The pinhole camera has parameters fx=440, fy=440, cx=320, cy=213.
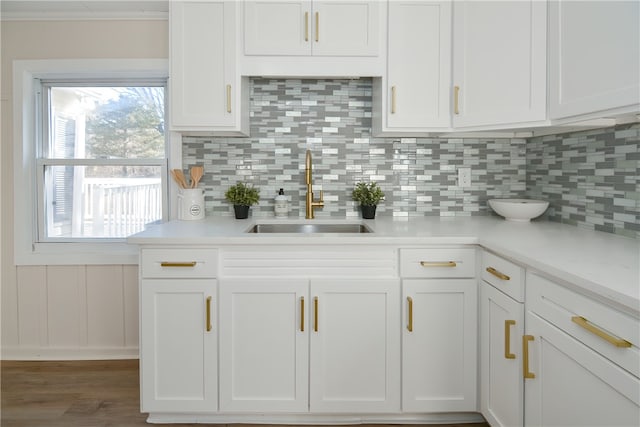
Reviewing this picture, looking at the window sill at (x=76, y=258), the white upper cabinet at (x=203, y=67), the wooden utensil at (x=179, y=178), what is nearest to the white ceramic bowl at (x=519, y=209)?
the white upper cabinet at (x=203, y=67)

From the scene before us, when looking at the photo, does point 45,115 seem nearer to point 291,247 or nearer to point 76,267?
point 76,267

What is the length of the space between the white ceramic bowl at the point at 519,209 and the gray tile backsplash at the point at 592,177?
0.10 meters

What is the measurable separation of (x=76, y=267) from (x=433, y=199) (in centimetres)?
225

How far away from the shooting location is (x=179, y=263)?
1935mm

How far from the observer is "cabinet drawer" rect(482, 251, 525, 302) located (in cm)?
156

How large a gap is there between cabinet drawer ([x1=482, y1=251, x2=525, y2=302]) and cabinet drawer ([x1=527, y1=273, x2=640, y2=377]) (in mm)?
66

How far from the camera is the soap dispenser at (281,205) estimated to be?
8.41 ft

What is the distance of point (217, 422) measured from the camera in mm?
2059

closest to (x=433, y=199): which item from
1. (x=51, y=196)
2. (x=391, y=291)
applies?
(x=391, y=291)

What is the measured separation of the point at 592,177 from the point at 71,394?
284cm

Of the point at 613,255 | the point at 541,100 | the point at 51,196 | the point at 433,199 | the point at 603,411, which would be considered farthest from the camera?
the point at 51,196

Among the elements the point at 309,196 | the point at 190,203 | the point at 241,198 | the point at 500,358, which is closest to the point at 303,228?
the point at 309,196

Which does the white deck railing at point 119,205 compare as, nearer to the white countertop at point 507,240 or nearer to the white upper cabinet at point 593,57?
the white countertop at point 507,240

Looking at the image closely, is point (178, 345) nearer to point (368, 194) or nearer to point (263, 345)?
point (263, 345)
